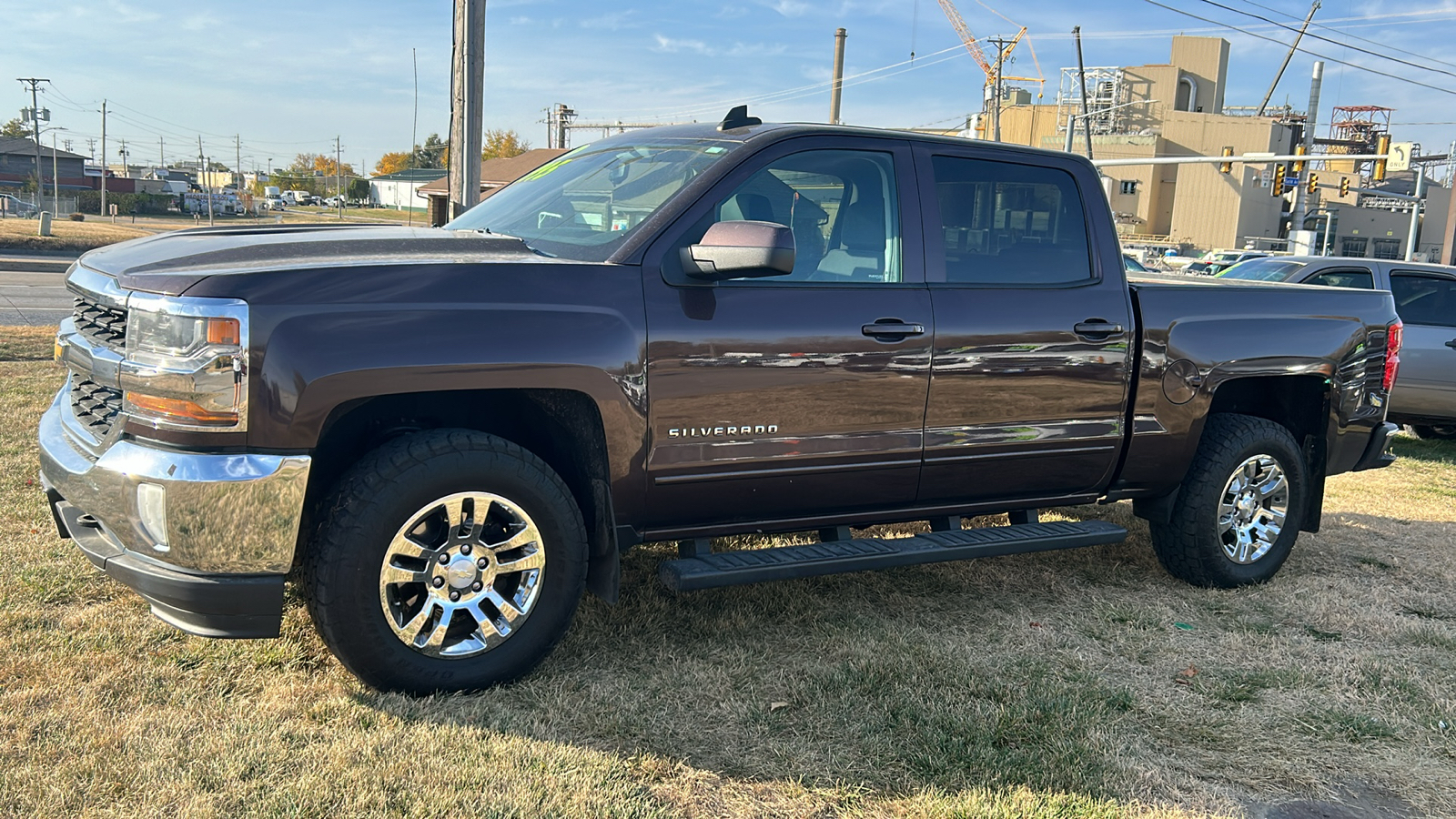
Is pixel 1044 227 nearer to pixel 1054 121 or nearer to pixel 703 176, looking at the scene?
pixel 703 176

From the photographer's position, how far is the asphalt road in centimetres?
1362

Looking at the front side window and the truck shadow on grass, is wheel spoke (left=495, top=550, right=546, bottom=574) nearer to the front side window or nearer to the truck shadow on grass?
the truck shadow on grass

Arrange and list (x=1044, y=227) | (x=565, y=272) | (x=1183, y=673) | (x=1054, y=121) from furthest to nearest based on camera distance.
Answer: (x=1054, y=121)
(x=1044, y=227)
(x=1183, y=673)
(x=565, y=272)

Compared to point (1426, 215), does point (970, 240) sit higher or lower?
lower

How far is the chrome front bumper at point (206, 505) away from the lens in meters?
3.03

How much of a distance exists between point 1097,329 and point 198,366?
133 inches

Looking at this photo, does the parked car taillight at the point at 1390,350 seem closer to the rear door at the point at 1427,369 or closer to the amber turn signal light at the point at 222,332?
the rear door at the point at 1427,369

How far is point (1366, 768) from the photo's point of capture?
3.49m

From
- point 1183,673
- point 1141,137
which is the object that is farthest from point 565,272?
point 1141,137

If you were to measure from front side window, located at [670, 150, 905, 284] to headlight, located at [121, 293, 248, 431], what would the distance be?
1.69 meters

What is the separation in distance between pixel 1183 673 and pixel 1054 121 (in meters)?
77.9

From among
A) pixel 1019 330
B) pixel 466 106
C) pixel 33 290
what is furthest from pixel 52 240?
pixel 1019 330

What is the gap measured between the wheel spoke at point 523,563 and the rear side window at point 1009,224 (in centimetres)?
191

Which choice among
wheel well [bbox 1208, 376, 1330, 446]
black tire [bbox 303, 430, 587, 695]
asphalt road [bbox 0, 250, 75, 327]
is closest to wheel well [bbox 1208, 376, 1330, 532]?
wheel well [bbox 1208, 376, 1330, 446]
